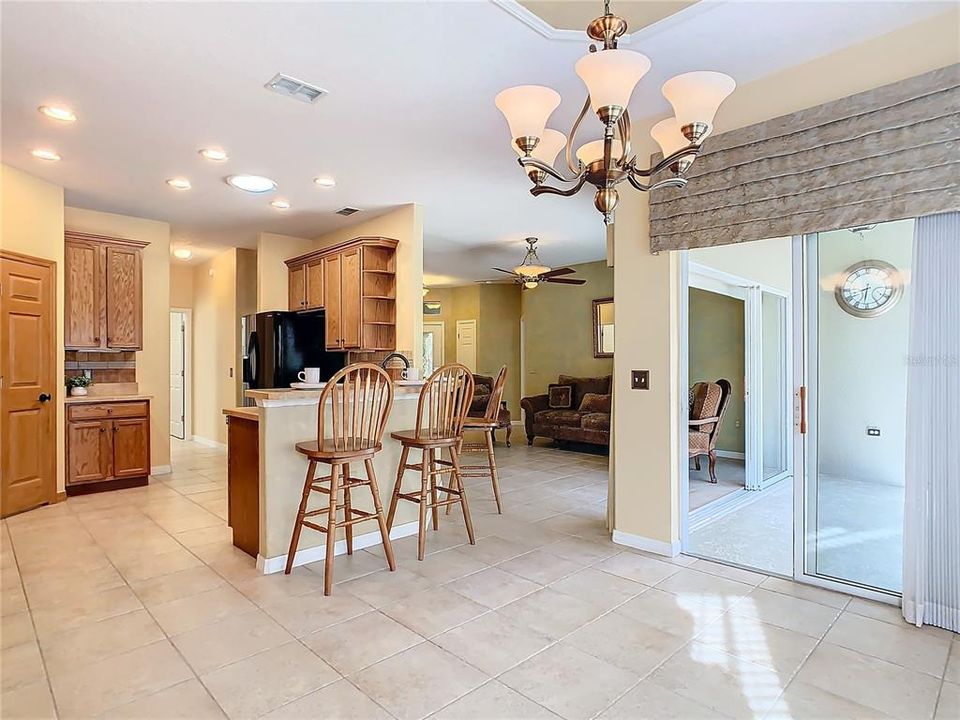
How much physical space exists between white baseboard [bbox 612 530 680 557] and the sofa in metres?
3.45

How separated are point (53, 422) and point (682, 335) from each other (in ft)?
16.7

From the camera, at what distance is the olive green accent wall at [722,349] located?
12.8 feet

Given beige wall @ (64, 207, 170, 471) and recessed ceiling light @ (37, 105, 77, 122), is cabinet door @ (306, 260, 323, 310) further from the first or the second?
recessed ceiling light @ (37, 105, 77, 122)

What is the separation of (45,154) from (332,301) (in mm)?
2567

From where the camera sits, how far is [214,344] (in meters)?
7.61

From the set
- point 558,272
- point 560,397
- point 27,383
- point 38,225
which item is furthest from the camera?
point 560,397

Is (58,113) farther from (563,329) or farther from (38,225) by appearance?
(563,329)

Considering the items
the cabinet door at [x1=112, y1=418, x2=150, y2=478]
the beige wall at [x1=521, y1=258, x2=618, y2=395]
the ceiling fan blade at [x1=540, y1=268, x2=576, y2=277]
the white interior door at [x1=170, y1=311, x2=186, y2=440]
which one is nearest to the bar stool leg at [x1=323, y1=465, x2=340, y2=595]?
the cabinet door at [x1=112, y1=418, x2=150, y2=478]

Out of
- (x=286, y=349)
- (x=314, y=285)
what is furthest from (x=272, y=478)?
(x=314, y=285)

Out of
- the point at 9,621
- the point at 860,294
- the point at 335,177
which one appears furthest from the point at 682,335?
the point at 9,621

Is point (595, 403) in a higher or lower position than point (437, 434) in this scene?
lower

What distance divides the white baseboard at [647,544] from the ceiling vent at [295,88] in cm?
320

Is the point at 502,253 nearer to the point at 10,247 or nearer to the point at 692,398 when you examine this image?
the point at 692,398

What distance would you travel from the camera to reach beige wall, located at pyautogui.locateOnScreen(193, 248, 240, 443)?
715cm
